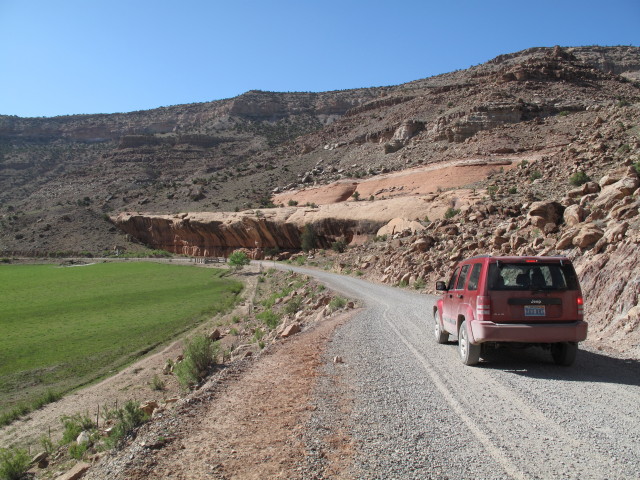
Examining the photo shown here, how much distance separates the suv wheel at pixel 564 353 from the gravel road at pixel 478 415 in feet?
0.47

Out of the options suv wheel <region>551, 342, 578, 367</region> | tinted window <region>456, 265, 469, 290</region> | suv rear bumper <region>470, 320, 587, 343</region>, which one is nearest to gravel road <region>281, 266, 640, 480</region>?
suv wheel <region>551, 342, 578, 367</region>

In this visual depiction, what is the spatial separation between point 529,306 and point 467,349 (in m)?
1.43

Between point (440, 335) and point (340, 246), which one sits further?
point (340, 246)

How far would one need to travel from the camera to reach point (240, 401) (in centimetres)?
726

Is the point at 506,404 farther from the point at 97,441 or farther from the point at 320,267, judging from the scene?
the point at 320,267

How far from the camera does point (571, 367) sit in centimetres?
866

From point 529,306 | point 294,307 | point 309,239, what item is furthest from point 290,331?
point 309,239

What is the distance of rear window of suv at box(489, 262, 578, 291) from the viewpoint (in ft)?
26.7

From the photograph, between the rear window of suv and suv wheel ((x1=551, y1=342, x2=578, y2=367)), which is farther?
suv wheel ((x1=551, y1=342, x2=578, y2=367))

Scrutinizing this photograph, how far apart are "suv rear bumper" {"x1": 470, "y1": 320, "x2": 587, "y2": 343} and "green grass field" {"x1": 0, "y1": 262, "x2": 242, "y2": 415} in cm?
1551

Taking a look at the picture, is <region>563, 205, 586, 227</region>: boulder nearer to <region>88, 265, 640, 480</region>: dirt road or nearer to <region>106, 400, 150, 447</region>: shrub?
<region>88, 265, 640, 480</region>: dirt road

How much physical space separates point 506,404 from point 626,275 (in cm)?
714

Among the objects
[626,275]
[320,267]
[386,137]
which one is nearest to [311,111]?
[386,137]

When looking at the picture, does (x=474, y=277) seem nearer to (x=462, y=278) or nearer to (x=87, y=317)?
(x=462, y=278)
